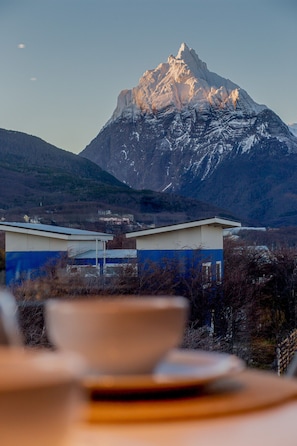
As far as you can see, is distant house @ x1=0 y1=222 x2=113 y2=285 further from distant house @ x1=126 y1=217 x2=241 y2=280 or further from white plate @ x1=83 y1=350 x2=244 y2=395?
white plate @ x1=83 y1=350 x2=244 y2=395

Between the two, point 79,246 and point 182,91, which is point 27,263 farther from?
point 182,91

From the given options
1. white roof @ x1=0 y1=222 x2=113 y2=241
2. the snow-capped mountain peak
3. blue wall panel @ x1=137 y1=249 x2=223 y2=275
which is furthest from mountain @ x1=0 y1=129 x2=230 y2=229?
the snow-capped mountain peak

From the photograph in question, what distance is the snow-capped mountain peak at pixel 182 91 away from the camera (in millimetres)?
13031

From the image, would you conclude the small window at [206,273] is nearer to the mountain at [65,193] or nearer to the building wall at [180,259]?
the building wall at [180,259]

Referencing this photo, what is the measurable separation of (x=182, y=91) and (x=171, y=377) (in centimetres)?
1390

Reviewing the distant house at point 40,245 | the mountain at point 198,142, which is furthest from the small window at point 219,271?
the mountain at point 198,142

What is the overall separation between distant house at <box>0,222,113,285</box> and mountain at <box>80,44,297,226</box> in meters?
4.68

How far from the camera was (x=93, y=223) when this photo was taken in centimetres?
847

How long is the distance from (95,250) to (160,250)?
85 centimetres

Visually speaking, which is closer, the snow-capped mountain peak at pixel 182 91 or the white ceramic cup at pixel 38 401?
the white ceramic cup at pixel 38 401

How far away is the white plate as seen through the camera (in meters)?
0.48

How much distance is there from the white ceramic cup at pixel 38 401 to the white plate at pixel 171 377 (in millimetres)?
221

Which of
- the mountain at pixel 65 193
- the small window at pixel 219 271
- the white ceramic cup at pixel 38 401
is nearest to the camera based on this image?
the white ceramic cup at pixel 38 401

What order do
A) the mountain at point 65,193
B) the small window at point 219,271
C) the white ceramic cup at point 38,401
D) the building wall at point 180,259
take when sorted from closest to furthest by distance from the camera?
the white ceramic cup at point 38,401 → the building wall at point 180,259 → the small window at point 219,271 → the mountain at point 65,193
